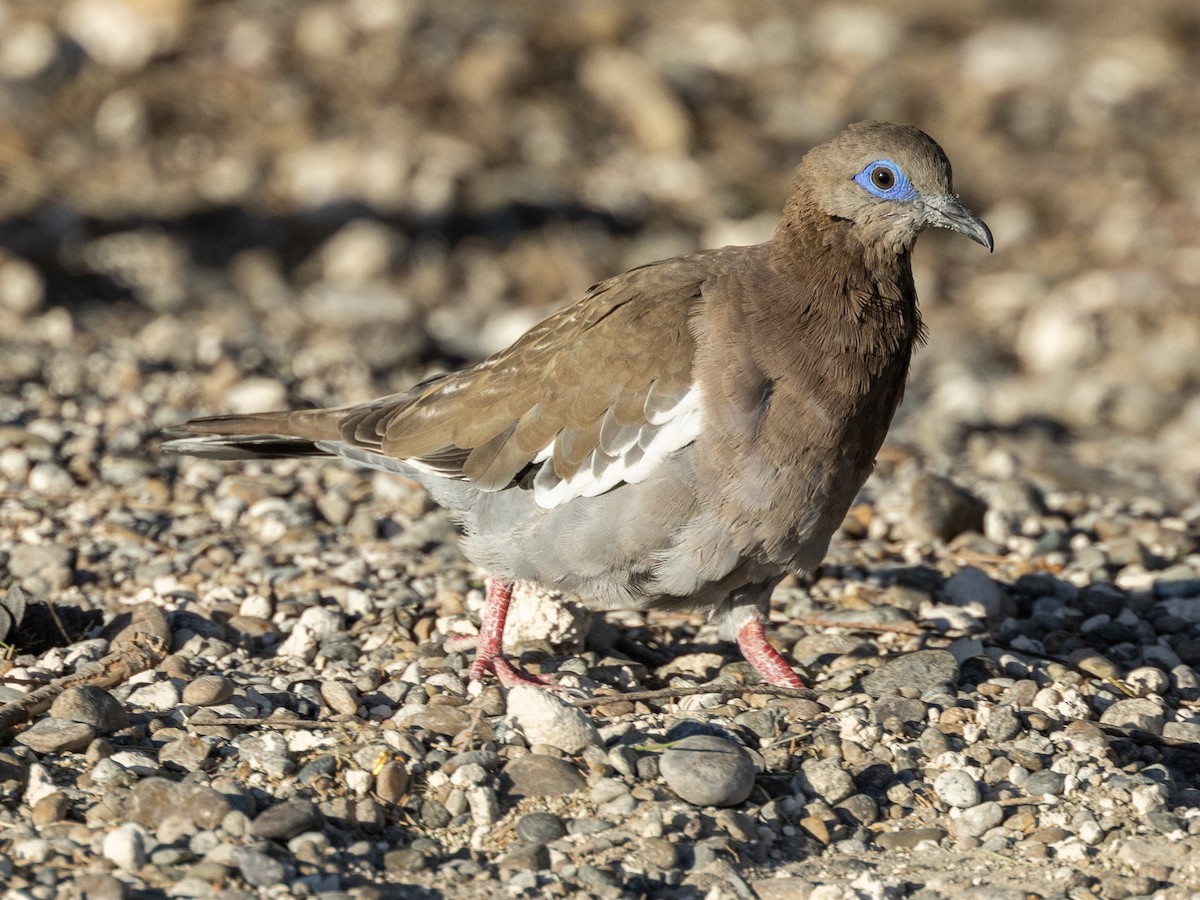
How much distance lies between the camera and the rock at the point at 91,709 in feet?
14.1

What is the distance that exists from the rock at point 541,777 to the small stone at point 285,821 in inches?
23.2

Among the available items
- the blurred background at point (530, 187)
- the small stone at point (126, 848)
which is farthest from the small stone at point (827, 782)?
the blurred background at point (530, 187)

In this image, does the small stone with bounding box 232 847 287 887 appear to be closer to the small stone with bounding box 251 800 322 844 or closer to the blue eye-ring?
the small stone with bounding box 251 800 322 844

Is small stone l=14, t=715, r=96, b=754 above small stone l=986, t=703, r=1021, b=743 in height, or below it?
above

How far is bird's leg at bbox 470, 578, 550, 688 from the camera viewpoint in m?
5.00

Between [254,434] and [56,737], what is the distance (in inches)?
68.1

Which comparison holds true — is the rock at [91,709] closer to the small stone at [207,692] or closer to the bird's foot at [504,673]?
the small stone at [207,692]

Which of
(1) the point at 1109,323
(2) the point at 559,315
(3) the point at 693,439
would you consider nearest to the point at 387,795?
(3) the point at 693,439

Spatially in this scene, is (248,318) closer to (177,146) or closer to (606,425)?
(177,146)

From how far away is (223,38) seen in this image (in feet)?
38.4

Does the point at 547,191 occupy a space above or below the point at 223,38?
below

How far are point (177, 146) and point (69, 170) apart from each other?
2.64 feet

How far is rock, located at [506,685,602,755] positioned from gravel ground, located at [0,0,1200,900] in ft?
0.05

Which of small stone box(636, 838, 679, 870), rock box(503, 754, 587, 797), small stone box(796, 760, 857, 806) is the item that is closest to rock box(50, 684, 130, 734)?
rock box(503, 754, 587, 797)
